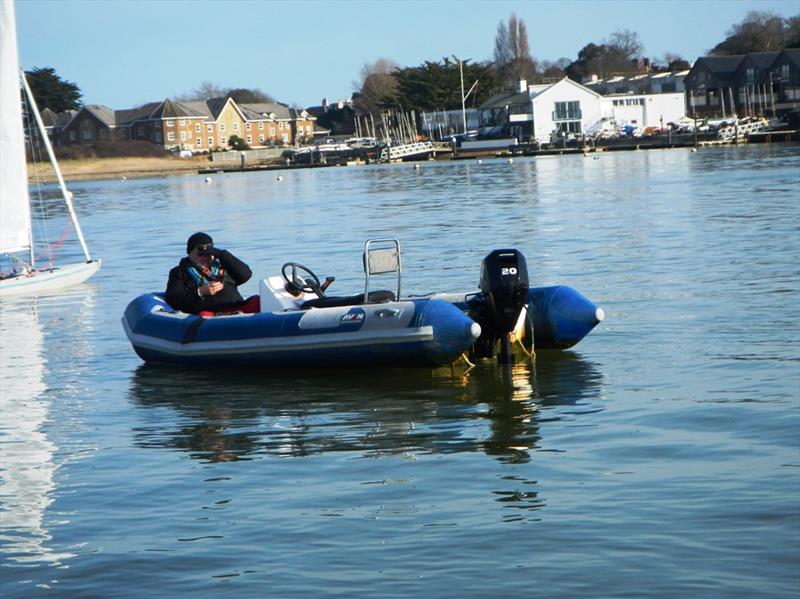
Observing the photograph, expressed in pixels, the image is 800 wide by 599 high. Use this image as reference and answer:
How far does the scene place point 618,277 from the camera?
2109 centimetres

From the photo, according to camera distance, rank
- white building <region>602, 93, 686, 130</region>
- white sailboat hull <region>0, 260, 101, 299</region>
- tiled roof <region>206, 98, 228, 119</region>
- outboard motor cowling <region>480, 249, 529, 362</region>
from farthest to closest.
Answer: tiled roof <region>206, 98, 228, 119</region>
white building <region>602, 93, 686, 130</region>
white sailboat hull <region>0, 260, 101, 299</region>
outboard motor cowling <region>480, 249, 529, 362</region>

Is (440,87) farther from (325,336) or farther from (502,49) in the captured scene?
(325,336)

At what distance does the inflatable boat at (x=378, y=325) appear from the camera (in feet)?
41.4

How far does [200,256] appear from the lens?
46.8 ft

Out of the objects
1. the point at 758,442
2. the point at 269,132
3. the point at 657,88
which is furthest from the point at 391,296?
the point at 269,132

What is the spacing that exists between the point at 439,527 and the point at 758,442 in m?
3.04

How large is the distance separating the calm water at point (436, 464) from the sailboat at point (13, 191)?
2.90 meters

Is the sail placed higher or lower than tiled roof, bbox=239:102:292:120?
lower

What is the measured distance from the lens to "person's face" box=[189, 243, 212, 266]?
14203 millimetres

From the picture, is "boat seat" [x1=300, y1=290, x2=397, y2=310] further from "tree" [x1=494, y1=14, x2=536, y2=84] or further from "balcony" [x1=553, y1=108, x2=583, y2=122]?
"tree" [x1=494, y1=14, x2=536, y2=84]

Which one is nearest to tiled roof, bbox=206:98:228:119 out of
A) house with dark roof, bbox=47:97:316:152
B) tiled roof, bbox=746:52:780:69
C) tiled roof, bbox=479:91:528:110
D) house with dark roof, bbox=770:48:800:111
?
house with dark roof, bbox=47:97:316:152

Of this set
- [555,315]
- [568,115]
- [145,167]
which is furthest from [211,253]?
[145,167]

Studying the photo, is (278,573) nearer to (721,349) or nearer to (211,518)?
(211,518)

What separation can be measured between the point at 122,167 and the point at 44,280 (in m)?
108
